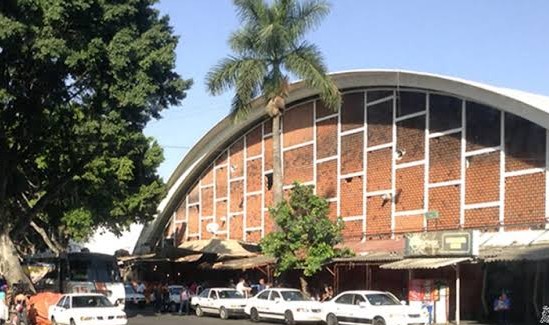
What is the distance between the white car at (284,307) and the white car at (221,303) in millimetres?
1256

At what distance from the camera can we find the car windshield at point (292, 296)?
105 ft

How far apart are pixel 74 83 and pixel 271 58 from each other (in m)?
9.19

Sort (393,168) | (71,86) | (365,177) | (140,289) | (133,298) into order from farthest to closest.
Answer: (140,289)
(133,298)
(365,177)
(393,168)
(71,86)

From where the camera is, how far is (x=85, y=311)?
1018 inches

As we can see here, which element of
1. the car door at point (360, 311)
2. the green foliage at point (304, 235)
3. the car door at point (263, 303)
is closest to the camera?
the car door at point (360, 311)

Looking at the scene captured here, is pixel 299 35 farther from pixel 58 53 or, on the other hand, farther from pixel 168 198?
pixel 168 198

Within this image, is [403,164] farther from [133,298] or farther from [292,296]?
[133,298]

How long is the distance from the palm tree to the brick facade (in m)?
4.38

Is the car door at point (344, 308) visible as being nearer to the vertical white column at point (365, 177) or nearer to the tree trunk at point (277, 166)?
the tree trunk at point (277, 166)

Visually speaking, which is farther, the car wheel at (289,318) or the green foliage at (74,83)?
the car wheel at (289,318)

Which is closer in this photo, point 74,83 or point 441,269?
point 74,83

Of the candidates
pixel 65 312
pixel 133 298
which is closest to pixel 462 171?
pixel 65 312

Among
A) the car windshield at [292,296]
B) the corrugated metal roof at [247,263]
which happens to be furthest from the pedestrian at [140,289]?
the car windshield at [292,296]

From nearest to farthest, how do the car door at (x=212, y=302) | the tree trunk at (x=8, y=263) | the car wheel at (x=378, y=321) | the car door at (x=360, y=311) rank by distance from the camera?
1. the car wheel at (x=378, y=321)
2. the car door at (x=360, y=311)
3. the tree trunk at (x=8, y=263)
4. the car door at (x=212, y=302)
